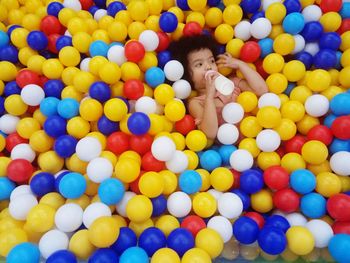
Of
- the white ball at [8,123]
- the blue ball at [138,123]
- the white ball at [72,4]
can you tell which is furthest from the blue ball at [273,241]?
the white ball at [72,4]

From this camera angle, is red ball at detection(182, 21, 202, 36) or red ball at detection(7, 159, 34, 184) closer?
red ball at detection(7, 159, 34, 184)

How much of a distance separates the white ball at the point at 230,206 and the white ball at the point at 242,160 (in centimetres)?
11

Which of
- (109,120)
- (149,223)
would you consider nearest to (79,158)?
(109,120)

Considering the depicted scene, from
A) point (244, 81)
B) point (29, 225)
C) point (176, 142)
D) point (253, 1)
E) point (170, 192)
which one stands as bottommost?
point (29, 225)

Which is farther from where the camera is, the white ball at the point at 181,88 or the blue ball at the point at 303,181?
the white ball at the point at 181,88

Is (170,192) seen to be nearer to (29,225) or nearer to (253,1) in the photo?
(29,225)

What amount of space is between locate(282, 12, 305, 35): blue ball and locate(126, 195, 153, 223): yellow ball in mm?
779

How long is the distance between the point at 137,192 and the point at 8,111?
547 mm

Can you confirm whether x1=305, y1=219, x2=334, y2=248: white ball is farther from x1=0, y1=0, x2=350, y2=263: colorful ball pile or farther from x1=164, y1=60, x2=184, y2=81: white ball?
x1=164, y1=60, x2=184, y2=81: white ball

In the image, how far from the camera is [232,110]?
107 centimetres

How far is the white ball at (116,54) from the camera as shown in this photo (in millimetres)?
1093

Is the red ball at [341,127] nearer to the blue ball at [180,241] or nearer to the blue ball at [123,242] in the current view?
the blue ball at [180,241]

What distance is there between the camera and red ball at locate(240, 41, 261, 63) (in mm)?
1158

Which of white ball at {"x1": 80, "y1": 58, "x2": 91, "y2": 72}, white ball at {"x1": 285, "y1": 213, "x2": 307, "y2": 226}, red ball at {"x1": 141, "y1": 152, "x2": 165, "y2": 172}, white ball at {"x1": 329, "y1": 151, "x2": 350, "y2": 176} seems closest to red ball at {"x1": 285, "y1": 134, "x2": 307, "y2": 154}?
white ball at {"x1": 329, "y1": 151, "x2": 350, "y2": 176}
